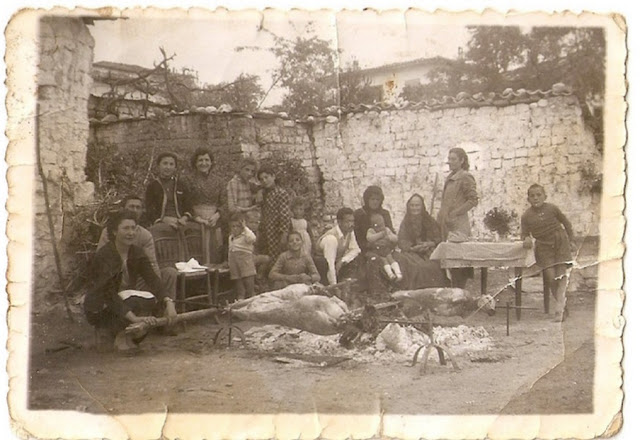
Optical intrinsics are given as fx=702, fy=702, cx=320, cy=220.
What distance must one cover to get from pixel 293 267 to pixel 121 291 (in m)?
1.05

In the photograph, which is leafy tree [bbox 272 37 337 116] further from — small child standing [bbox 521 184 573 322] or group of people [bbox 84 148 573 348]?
small child standing [bbox 521 184 573 322]

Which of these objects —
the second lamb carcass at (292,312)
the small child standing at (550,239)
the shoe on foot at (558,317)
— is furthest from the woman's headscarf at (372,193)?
the shoe on foot at (558,317)

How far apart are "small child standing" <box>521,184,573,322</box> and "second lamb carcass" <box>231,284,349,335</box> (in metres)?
1.26

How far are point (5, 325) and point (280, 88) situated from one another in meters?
2.16

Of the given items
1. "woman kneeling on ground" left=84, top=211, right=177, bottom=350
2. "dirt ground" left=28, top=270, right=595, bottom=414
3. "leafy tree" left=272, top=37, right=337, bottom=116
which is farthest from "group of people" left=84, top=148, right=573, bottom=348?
"leafy tree" left=272, top=37, right=337, bottom=116

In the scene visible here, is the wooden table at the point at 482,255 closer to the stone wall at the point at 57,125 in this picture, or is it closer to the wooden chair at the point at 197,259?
the wooden chair at the point at 197,259

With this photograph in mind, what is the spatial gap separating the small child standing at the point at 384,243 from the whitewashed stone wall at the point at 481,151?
93 millimetres

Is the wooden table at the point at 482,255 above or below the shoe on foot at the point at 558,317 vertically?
above

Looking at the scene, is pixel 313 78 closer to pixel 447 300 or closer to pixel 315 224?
pixel 315 224

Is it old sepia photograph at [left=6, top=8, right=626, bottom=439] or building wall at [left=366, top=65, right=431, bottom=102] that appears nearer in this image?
old sepia photograph at [left=6, top=8, right=626, bottom=439]

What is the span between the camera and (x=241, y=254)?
432cm

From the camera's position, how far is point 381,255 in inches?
172

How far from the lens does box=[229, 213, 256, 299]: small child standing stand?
4.32 m

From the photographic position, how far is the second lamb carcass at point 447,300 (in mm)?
4352
